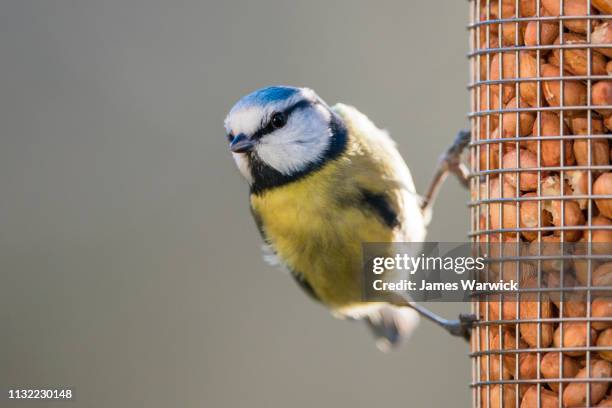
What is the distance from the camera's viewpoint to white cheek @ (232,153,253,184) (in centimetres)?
298

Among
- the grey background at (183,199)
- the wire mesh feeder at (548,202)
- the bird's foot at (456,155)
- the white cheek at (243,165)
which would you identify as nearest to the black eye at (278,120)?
the white cheek at (243,165)

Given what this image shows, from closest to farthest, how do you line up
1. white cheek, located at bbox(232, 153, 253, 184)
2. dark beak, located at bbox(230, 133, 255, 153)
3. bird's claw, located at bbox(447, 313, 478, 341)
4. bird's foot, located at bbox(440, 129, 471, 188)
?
1. bird's claw, located at bbox(447, 313, 478, 341)
2. dark beak, located at bbox(230, 133, 255, 153)
3. white cheek, located at bbox(232, 153, 253, 184)
4. bird's foot, located at bbox(440, 129, 471, 188)

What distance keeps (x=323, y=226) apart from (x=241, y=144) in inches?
11.4

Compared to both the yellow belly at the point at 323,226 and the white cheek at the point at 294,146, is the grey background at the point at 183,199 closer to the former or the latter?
the yellow belly at the point at 323,226

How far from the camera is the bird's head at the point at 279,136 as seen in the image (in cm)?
289

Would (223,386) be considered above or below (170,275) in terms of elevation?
below

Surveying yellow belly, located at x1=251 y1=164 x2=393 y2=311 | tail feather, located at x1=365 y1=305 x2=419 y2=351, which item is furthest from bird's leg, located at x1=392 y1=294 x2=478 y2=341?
tail feather, located at x1=365 y1=305 x2=419 y2=351

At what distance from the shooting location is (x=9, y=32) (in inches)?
243

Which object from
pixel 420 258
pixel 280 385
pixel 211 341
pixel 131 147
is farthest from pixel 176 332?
pixel 420 258

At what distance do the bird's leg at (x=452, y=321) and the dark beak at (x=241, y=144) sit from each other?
53cm

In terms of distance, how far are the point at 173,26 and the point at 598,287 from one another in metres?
4.06

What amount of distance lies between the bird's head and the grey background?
1923 mm

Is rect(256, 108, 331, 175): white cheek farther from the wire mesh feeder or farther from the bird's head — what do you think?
the wire mesh feeder

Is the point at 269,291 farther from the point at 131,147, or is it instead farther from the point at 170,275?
the point at 131,147
